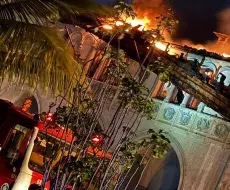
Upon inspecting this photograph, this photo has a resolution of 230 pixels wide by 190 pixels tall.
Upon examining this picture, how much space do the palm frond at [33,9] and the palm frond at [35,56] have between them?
0.55 ft

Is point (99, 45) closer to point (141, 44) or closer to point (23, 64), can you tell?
point (141, 44)

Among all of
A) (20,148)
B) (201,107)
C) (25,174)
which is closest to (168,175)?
(201,107)

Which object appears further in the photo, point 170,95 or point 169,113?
point 170,95

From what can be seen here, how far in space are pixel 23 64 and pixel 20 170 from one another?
4011 mm

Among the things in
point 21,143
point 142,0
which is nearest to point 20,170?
point 21,143

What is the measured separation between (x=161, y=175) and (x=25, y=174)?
12010mm

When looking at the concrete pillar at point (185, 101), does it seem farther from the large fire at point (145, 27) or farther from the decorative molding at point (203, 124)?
the large fire at point (145, 27)

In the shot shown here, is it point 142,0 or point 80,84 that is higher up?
point 142,0

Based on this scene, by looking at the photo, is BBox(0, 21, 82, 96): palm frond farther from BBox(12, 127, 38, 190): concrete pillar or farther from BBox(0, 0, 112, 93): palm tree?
BBox(12, 127, 38, 190): concrete pillar

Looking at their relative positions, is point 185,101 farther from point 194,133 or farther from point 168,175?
point 168,175

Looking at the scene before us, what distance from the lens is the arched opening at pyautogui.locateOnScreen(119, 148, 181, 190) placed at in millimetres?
20180

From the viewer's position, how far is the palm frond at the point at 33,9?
6.18 meters

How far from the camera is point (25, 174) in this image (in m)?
9.62

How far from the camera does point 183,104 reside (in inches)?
720
